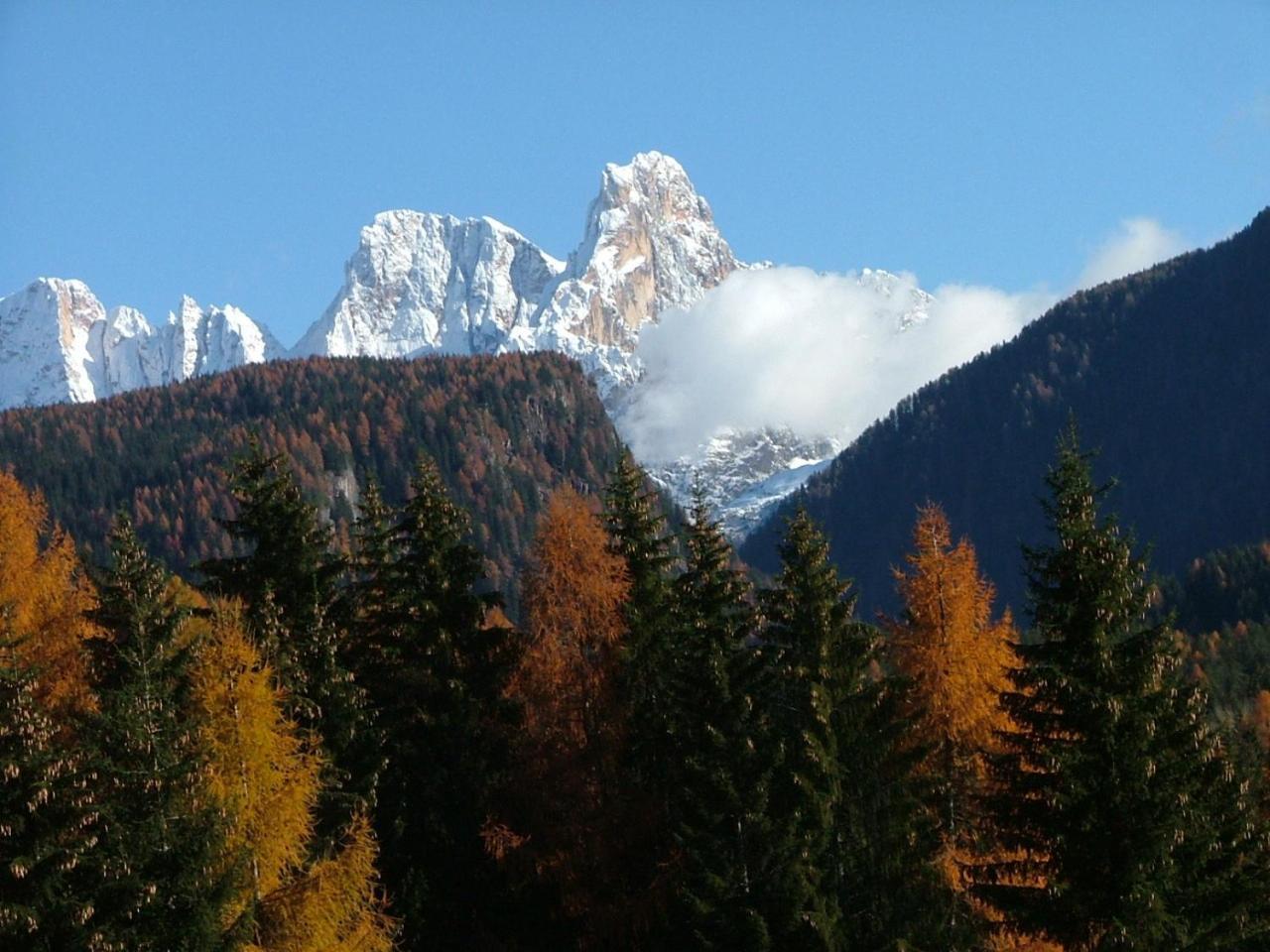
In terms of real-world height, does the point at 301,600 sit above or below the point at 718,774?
above

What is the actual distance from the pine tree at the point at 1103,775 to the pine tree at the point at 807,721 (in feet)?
11.7

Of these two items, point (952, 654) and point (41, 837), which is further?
point (952, 654)

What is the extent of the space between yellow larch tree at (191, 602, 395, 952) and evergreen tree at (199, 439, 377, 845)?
4.58 metres

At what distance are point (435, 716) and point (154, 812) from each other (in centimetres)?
1196

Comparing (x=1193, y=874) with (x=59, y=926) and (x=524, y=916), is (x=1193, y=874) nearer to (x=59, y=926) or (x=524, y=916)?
(x=524, y=916)

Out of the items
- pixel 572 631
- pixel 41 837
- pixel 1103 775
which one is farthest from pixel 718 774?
pixel 41 837

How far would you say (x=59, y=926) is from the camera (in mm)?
19344

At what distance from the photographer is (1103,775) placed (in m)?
23.1

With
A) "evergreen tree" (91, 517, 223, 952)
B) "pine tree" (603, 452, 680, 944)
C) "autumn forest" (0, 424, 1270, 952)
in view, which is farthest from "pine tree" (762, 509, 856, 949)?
"evergreen tree" (91, 517, 223, 952)

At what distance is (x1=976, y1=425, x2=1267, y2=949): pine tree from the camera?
900 inches

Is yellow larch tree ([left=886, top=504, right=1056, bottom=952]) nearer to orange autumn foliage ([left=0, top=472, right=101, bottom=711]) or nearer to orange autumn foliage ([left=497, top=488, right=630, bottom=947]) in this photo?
orange autumn foliage ([left=497, top=488, right=630, bottom=947])

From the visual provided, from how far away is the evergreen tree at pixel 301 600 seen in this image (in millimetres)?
29531

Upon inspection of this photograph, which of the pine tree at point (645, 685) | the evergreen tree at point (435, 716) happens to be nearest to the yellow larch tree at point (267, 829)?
the evergreen tree at point (435, 716)

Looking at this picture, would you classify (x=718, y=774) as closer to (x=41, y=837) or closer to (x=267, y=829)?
(x=267, y=829)
